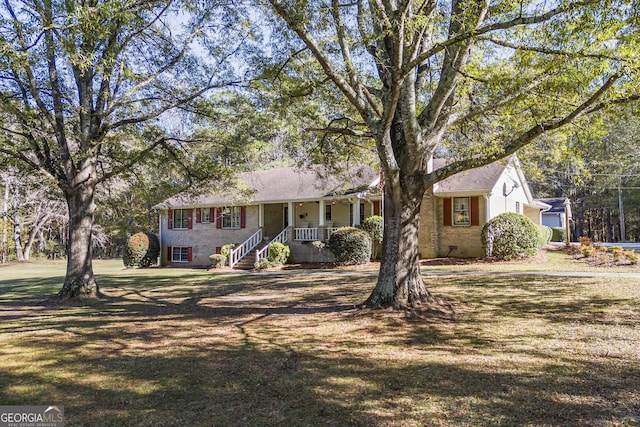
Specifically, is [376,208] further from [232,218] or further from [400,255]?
[400,255]

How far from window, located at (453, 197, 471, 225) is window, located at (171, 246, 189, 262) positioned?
16.1 meters

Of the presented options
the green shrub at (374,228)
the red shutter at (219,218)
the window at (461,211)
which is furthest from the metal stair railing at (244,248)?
the window at (461,211)

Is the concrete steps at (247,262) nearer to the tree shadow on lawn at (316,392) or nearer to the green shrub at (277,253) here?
the green shrub at (277,253)

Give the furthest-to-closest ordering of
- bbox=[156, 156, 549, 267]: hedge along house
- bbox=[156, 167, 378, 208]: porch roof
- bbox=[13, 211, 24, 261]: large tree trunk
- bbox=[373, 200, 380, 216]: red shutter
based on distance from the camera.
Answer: bbox=[13, 211, 24, 261]: large tree trunk → bbox=[373, 200, 380, 216]: red shutter → bbox=[156, 167, 378, 208]: porch roof → bbox=[156, 156, 549, 267]: hedge along house

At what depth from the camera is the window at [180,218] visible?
86.3 feet

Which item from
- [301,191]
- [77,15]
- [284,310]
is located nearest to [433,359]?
[284,310]

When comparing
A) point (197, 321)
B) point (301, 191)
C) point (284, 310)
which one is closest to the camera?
point (197, 321)

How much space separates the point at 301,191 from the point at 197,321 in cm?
1405

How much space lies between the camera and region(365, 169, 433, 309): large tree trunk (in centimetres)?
793

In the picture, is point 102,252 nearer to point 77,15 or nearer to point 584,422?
point 77,15

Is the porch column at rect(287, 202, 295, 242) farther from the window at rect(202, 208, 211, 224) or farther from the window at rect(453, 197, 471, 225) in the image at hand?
the window at rect(453, 197, 471, 225)

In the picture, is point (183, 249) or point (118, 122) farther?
point (183, 249)

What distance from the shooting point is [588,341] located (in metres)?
5.82

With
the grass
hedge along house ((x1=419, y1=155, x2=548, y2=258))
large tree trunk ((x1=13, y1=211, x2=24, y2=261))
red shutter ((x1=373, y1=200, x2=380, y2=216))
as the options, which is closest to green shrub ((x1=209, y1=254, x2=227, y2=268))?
red shutter ((x1=373, y1=200, x2=380, y2=216))
